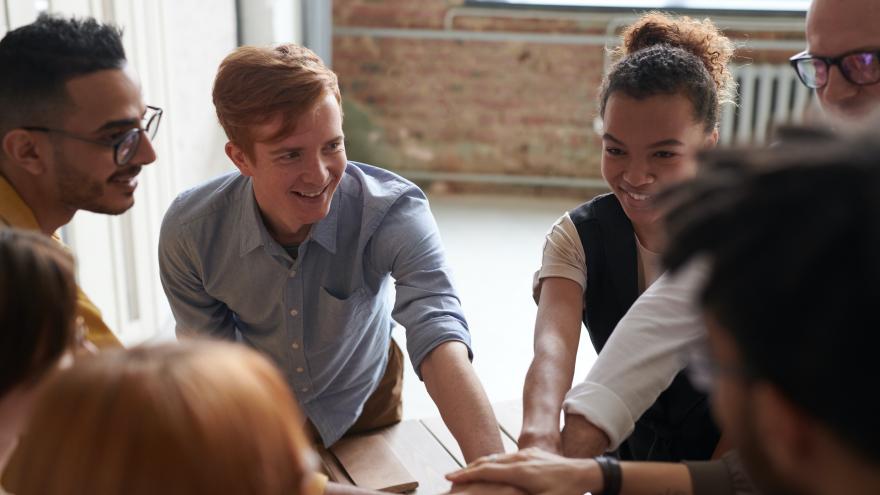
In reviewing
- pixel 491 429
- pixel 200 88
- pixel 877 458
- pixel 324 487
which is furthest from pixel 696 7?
pixel 877 458

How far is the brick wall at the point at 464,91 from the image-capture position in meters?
5.88

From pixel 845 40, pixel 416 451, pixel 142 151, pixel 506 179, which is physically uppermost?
pixel 845 40

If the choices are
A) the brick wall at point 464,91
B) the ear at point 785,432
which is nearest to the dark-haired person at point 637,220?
the ear at point 785,432

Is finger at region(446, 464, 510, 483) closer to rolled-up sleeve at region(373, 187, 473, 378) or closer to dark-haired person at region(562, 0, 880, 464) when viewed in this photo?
dark-haired person at region(562, 0, 880, 464)

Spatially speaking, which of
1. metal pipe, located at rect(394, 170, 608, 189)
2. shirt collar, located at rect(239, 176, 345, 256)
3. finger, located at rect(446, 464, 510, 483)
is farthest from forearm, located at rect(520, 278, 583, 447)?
metal pipe, located at rect(394, 170, 608, 189)

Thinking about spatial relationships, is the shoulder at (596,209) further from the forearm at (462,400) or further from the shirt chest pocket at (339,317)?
the shirt chest pocket at (339,317)

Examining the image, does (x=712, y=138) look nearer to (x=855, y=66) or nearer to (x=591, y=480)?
(x=855, y=66)

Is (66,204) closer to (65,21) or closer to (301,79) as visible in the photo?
(65,21)

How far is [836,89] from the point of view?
1.64 meters

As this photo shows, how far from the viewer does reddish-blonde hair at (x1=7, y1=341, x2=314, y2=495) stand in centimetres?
74

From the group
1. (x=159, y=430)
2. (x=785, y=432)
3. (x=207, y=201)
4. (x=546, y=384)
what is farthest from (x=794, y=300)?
(x=207, y=201)

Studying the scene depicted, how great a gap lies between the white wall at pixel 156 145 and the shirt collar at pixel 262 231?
1079mm

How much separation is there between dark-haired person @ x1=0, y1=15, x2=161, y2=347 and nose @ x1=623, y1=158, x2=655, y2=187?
0.98 m

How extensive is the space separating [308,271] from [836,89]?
44.0 inches
